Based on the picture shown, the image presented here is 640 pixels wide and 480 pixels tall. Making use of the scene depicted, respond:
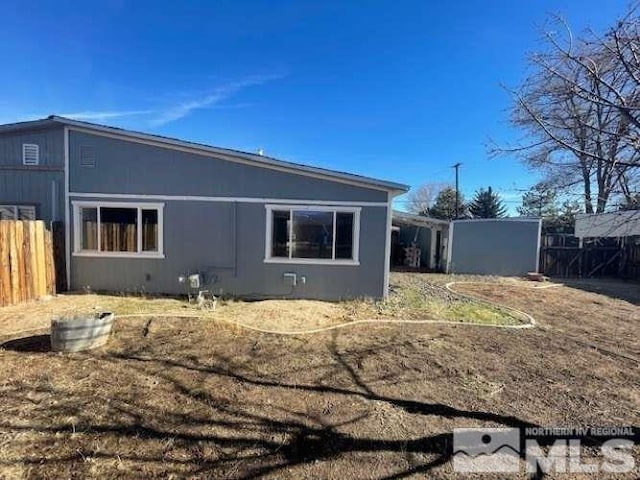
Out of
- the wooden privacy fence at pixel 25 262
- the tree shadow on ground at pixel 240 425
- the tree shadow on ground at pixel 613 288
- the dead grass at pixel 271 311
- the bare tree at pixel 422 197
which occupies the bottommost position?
the tree shadow on ground at pixel 613 288

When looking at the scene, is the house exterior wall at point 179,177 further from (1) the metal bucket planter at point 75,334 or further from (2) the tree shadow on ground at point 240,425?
(2) the tree shadow on ground at point 240,425

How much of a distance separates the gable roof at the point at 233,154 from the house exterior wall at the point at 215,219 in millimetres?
167

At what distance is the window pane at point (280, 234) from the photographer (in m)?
8.36

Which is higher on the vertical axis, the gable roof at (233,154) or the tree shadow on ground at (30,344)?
the gable roof at (233,154)

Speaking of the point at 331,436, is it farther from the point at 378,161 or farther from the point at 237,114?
the point at 378,161

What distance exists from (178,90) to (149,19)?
3.64 meters

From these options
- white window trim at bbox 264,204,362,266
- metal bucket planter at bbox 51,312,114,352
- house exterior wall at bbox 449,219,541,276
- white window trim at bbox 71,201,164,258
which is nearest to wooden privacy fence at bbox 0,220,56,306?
white window trim at bbox 71,201,164,258

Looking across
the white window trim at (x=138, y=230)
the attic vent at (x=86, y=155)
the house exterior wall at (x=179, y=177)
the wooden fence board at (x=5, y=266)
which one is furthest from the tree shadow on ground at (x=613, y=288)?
the wooden fence board at (x=5, y=266)

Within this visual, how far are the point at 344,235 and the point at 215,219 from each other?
3169mm

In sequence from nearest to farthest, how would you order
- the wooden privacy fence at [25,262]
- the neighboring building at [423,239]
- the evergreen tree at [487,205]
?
the wooden privacy fence at [25,262] → the neighboring building at [423,239] → the evergreen tree at [487,205]

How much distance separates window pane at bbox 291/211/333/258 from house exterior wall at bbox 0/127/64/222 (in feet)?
19.0

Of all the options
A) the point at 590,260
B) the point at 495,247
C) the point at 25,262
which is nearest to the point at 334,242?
the point at 25,262

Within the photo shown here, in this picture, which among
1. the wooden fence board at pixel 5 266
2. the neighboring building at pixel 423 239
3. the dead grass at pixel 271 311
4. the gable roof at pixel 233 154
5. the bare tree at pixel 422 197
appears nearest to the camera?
the dead grass at pixel 271 311

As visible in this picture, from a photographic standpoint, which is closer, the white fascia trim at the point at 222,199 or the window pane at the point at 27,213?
the white fascia trim at the point at 222,199
